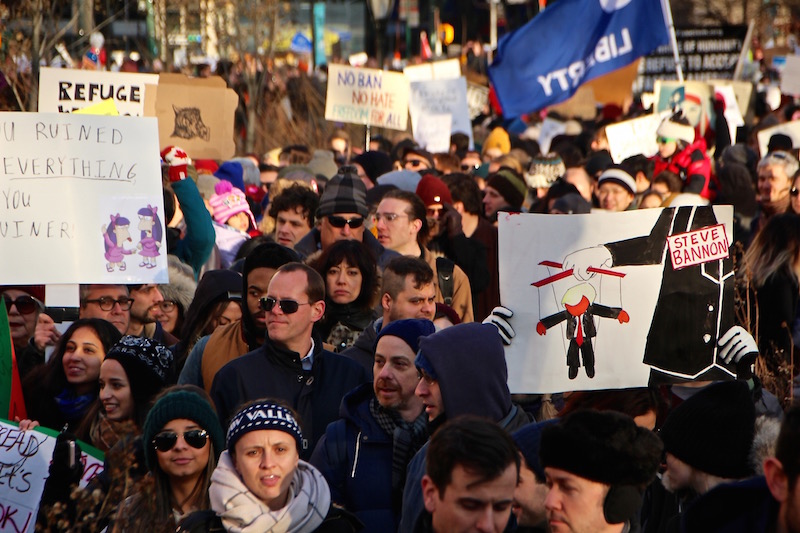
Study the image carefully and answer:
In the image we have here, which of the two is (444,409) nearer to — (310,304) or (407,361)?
(407,361)

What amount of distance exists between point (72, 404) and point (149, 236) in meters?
1.35

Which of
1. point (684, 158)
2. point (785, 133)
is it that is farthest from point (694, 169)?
point (785, 133)

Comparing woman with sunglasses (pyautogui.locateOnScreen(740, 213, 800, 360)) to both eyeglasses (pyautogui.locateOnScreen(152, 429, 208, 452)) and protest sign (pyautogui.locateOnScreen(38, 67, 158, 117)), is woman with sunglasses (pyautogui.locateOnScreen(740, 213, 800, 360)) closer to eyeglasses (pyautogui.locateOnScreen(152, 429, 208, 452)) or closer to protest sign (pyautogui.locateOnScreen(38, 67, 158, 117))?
eyeglasses (pyautogui.locateOnScreen(152, 429, 208, 452))

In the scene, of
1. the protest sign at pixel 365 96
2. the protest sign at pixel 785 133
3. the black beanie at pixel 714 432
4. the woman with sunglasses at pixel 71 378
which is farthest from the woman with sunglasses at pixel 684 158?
the black beanie at pixel 714 432

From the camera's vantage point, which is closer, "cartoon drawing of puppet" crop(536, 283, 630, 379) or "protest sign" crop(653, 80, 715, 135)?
"cartoon drawing of puppet" crop(536, 283, 630, 379)

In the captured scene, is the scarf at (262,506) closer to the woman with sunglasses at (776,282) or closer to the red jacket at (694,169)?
the woman with sunglasses at (776,282)

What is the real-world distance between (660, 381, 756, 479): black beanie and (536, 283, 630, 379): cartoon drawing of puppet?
0.93 meters

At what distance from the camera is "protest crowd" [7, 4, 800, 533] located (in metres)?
3.62

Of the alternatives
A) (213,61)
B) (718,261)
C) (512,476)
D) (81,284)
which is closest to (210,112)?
(81,284)

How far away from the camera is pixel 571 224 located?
5492 mm

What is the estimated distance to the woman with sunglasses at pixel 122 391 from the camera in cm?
533

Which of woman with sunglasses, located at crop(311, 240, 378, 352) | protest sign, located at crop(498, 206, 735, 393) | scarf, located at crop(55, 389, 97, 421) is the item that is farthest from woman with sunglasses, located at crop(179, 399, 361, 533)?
woman with sunglasses, located at crop(311, 240, 378, 352)

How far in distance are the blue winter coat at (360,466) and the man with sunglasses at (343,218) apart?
8.42ft

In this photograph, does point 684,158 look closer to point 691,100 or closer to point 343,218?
point 691,100
